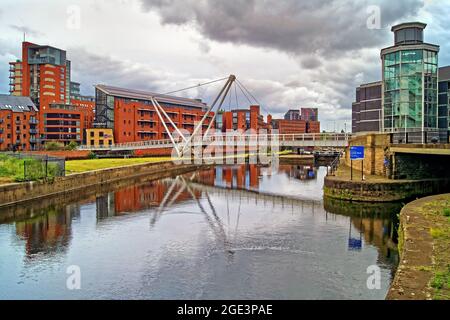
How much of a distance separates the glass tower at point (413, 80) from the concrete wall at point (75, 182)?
34697 mm

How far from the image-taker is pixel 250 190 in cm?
4175

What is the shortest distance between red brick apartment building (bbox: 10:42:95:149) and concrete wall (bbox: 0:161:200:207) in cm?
3686

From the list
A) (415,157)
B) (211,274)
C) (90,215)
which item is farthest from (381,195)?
(90,215)

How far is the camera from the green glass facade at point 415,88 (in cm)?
5319

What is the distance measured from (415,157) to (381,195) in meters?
6.13

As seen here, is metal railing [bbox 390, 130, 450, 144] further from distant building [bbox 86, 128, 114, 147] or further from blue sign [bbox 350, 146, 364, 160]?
distant building [bbox 86, 128, 114, 147]

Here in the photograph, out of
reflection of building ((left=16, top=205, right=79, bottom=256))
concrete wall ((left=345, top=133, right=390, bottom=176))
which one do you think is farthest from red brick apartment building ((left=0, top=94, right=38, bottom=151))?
concrete wall ((left=345, top=133, right=390, bottom=176))

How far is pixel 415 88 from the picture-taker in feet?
176

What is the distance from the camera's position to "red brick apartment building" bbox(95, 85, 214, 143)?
90438 millimetres

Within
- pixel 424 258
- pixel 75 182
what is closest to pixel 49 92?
pixel 75 182

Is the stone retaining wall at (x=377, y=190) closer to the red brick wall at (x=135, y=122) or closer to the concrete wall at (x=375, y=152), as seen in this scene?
the concrete wall at (x=375, y=152)
